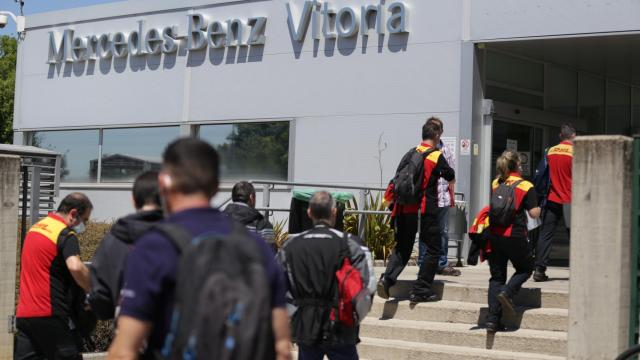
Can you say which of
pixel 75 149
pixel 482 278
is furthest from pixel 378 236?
pixel 75 149

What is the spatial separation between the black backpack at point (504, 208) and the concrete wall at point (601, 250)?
1.39 meters

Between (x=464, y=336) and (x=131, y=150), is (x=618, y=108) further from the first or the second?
(x=464, y=336)

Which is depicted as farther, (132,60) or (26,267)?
(132,60)

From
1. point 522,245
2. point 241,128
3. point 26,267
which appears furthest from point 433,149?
point 241,128

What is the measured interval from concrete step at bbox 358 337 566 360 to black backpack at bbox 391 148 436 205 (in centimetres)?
144

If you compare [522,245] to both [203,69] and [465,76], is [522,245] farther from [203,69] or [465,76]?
[203,69]

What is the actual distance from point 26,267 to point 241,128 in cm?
1084

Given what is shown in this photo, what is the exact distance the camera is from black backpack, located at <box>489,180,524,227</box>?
9.34m

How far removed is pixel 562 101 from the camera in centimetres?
1683

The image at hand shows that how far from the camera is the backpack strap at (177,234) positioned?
11.6 feet

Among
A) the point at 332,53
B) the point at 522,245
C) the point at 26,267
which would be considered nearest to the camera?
the point at 26,267

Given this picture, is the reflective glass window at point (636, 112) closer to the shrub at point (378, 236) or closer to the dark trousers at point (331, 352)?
the shrub at point (378, 236)

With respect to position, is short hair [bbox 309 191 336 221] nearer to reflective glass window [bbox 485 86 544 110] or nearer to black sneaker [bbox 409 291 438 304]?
black sneaker [bbox 409 291 438 304]

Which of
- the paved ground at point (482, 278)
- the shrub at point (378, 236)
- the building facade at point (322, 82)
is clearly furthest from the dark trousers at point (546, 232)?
the building facade at point (322, 82)
